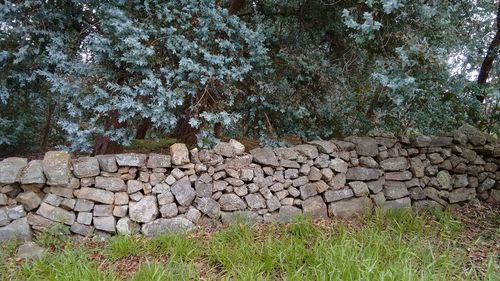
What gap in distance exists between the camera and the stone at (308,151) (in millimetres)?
3748

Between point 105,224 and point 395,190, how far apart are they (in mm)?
3151

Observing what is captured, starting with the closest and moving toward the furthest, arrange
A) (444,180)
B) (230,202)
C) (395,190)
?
(230,202), (395,190), (444,180)

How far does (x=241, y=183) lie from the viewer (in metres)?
3.50

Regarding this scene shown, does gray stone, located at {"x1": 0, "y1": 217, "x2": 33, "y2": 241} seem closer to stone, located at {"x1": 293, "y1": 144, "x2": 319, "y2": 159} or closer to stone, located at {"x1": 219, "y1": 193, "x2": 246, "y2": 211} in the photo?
stone, located at {"x1": 219, "y1": 193, "x2": 246, "y2": 211}

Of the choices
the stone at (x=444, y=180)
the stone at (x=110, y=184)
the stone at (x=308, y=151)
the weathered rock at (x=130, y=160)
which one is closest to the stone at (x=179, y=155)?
the weathered rock at (x=130, y=160)

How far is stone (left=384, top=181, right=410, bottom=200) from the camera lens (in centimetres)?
404

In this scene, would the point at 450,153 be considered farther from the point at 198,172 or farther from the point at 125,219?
the point at 125,219

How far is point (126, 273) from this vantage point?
106 inches

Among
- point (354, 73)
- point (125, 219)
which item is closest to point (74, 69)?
point (125, 219)

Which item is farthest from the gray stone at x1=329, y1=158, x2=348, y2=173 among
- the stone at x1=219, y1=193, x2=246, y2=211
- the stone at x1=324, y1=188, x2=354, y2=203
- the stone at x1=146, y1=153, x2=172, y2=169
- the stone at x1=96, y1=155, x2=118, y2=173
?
the stone at x1=96, y1=155, x2=118, y2=173

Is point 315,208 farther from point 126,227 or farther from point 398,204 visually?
point 126,227

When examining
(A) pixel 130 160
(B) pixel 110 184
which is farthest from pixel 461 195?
(B) pixel 110 184

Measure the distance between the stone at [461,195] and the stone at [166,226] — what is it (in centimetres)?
324

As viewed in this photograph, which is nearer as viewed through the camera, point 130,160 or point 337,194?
point 130,160
